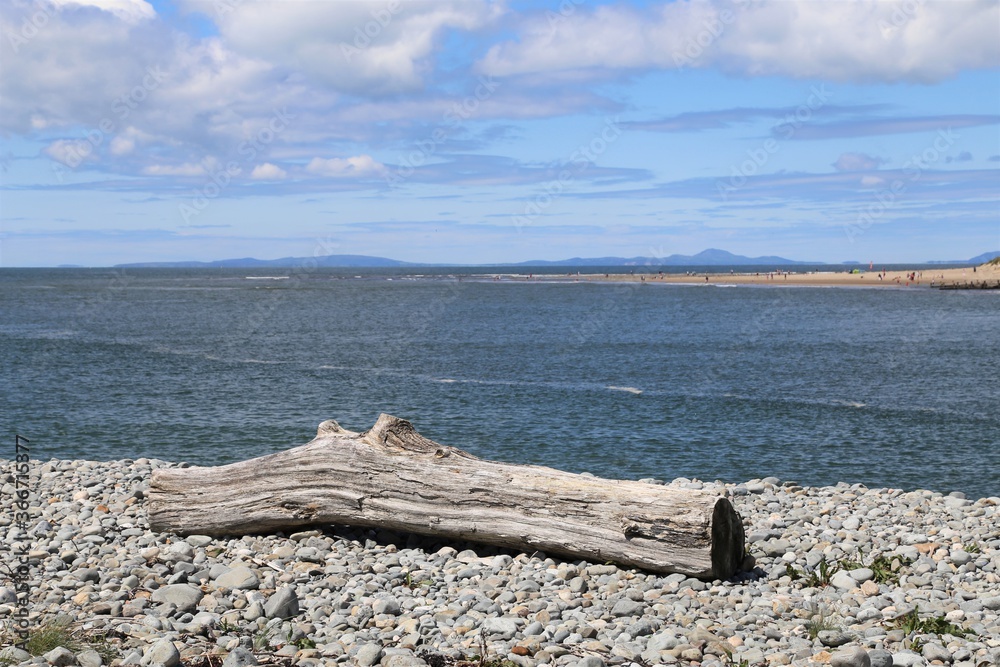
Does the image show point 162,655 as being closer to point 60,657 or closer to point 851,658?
point 60,657

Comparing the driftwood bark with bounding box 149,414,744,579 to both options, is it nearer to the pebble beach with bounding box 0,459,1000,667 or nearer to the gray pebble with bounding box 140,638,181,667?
the pebble beach with bounding box 0,459,1000,667

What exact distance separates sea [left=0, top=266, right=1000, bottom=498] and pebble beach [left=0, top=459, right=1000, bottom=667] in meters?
8.00

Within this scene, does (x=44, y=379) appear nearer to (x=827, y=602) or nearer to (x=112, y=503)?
(x=112, y=503)

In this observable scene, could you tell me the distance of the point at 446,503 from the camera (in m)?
11.3

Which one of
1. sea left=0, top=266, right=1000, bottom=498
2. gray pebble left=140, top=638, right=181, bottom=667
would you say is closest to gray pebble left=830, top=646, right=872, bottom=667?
gray pebble left=140, top=638, right=181, bottom=667

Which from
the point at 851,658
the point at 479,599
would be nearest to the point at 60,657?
the point at 479,599

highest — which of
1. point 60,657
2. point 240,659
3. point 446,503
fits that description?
point 446,503

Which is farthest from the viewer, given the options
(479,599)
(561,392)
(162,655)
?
(561,392)

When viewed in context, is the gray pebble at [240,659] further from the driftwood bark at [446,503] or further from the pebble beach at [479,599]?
the driftwood bark at [446,503]

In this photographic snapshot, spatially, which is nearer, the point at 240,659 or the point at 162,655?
the point at 162,655

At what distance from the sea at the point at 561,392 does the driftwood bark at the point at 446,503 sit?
330 inches

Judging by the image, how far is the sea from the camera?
21375mm

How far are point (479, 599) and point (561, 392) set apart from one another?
73.0 feet

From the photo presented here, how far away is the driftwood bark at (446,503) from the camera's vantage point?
10320 mm
